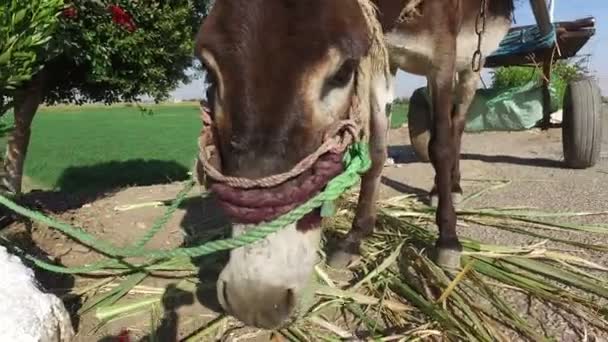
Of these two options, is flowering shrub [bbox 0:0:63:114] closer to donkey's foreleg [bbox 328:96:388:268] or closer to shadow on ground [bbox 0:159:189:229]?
donkey's foreleg [bbox 328:96:388:268]

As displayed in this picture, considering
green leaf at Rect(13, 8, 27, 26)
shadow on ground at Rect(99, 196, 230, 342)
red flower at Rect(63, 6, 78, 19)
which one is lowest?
shadow on ground at Rect(99, 196, 230, 342)

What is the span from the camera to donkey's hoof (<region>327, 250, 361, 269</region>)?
9.78 ft

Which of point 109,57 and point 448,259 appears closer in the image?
point 448,259

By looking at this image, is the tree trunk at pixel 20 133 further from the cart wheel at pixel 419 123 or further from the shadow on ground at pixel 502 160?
the shadow on ground at pixel 502 160

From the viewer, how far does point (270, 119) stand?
5.10ft

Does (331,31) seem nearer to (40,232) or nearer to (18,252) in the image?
(18,252)

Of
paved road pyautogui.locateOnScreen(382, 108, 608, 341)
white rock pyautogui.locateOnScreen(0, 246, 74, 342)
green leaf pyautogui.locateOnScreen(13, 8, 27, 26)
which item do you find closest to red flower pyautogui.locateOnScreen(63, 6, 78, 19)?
green leaf pyautogui.locateOnScreen(13, 8, 27, 26)

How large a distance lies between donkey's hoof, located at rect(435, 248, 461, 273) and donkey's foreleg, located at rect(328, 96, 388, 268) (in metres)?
0.43

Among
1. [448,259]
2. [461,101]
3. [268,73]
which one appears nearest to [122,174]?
[461,101]

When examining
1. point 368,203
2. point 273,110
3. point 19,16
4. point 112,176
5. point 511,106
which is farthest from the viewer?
point 112,176

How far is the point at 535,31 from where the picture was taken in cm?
591

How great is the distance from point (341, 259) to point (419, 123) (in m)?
3.15

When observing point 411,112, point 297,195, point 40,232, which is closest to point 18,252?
point 40,232

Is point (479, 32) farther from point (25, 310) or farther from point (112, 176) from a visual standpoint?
point (112, 176)
